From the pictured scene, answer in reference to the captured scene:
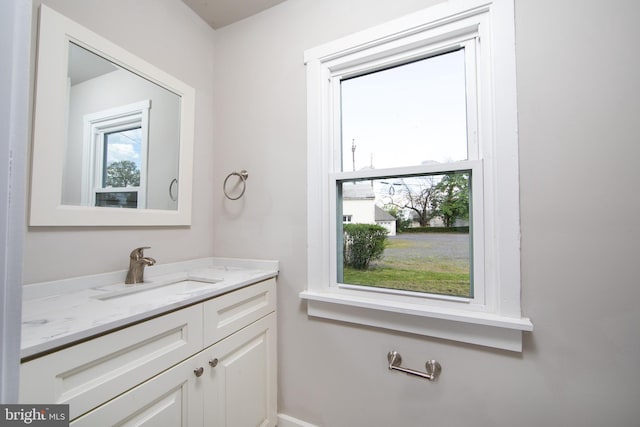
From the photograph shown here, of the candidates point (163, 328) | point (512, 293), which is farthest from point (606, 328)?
point (163, 328)

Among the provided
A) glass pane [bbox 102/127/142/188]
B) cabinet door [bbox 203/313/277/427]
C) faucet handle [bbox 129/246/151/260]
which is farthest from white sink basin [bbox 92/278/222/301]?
glass pane [bbox 102/127/142/188]

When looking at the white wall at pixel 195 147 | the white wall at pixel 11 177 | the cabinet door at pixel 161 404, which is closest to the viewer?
the white wall at pixel 11 177

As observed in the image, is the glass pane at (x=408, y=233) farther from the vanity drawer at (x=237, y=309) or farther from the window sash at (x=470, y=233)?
the vanity drawer at (x=237, y=309)

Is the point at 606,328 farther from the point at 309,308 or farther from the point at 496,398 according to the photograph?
the point at 309,308

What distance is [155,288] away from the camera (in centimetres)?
119

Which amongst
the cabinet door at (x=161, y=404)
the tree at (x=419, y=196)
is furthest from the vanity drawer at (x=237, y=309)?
the tree at (x=419, y=196)

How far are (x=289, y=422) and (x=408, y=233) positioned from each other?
1139mm

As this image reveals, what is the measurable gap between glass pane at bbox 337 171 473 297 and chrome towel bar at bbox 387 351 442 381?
0.94 ft

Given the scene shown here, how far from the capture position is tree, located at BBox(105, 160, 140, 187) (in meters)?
1.17

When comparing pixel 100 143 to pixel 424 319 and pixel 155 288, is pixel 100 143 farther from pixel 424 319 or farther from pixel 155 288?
pixel 424 319

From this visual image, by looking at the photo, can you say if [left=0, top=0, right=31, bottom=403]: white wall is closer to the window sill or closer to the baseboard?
the window sill

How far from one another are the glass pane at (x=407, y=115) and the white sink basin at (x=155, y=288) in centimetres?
91

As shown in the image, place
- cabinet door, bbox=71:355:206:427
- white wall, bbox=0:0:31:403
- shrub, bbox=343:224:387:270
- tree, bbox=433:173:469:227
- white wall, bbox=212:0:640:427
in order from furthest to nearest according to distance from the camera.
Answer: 1. shrub, bbox=343:224:387:270
2. tree, bbox=433:173:469:227
3. white wall, bbox=212:0:640:427
4. cabinet door, bbox=71:355:206:427
5. white wall, bbox=0:0:31:403

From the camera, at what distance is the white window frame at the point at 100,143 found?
1092 millimetres
